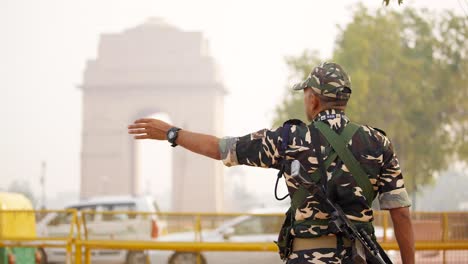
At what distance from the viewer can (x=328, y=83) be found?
4.57m

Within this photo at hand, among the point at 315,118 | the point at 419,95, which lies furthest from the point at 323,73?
the point at 419,95

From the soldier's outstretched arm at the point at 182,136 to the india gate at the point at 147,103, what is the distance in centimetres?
7798

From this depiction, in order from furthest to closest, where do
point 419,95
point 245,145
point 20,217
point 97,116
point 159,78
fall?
point 159,78 → point 97,116 → point 419,95 → point 20,217 → point 245,145

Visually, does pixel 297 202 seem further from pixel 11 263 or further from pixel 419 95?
pixel 419 95

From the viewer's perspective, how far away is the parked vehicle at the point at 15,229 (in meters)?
10.7

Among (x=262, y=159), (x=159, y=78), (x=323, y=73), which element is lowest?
(x=262, y=159)

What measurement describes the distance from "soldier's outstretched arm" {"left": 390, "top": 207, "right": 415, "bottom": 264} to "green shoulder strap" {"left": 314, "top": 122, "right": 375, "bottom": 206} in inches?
8.7

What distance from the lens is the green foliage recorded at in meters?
42.2

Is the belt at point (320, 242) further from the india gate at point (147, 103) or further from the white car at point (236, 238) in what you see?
the india gate at point (147, 103)

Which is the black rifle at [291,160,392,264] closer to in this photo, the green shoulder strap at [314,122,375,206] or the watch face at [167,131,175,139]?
the green shoulder strap at [314,122,375,206]

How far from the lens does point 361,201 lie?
4523mm

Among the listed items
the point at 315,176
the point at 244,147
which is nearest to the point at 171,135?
the point at 244,147

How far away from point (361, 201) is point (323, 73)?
61 cm

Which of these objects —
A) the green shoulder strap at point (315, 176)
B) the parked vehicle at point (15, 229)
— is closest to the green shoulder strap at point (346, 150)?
the green shoulder strap at point (315, 176)
